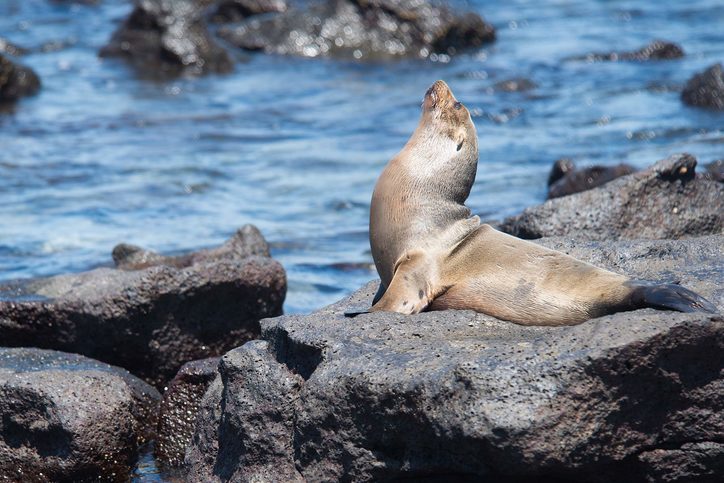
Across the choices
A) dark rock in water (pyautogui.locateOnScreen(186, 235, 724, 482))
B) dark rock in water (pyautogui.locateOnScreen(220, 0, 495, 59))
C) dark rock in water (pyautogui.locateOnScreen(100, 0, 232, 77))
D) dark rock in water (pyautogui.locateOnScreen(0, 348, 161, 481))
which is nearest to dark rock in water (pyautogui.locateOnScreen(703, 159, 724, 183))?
dark rock in water (pyautogui.locateOnScreen(186, 235, 724, 482))

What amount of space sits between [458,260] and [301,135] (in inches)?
436

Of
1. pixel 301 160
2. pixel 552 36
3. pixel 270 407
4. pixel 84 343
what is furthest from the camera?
pixel 552 36

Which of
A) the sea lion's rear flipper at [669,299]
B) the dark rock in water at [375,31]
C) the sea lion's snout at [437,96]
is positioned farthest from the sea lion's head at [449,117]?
the dark rock in water at [375,31]

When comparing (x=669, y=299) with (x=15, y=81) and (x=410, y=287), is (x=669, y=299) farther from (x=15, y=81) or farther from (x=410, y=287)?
(x=15, y=81)

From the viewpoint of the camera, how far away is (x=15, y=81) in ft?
66.0

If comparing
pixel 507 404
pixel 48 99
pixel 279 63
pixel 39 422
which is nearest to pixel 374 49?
pixel 279 63

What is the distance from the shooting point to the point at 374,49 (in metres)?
22.1

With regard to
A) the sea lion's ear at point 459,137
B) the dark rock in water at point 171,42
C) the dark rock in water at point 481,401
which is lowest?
the dark rock in water at point 171,42

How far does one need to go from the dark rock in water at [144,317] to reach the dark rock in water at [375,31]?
1444cm

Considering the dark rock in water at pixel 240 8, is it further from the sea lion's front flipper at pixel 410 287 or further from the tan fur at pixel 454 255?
the sea lion's front flipper at pixel 410 287

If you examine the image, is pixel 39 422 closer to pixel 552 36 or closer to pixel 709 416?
pixel 709 416

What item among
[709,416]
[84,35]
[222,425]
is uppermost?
[709,416]

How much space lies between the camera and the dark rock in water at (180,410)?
6.81m

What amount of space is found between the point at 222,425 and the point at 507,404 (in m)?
1.75
